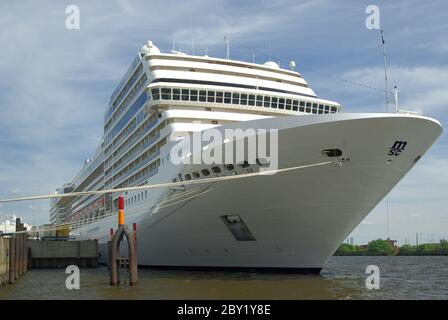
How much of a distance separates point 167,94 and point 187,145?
20.8ft

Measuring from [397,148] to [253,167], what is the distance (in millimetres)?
4710

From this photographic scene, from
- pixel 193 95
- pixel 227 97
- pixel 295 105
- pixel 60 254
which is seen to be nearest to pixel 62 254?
pixel 60 254

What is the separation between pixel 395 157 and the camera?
18219 mm

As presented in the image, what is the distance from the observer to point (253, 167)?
1905cm

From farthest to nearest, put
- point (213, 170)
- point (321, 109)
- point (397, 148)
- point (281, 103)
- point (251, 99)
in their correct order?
point (321, 109) → point (281, 103) → point (251, 99) → point (213, 170) → point (397, 148)

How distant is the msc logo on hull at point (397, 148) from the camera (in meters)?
17.8

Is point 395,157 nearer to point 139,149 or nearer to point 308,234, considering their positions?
point 308,234

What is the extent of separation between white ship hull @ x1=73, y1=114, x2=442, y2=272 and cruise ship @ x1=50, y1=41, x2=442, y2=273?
0.04m

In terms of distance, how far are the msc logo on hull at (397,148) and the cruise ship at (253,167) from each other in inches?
1.6

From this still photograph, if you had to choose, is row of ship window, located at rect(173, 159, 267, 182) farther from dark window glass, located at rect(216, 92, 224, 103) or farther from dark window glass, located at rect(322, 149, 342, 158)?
dark window glass, located at rect(216, 92, 224, 103)

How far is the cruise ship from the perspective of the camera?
17.8 m

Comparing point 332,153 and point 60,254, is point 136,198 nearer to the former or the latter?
point 332,153

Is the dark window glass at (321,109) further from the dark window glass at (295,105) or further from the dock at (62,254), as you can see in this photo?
the dock at (62,254)
